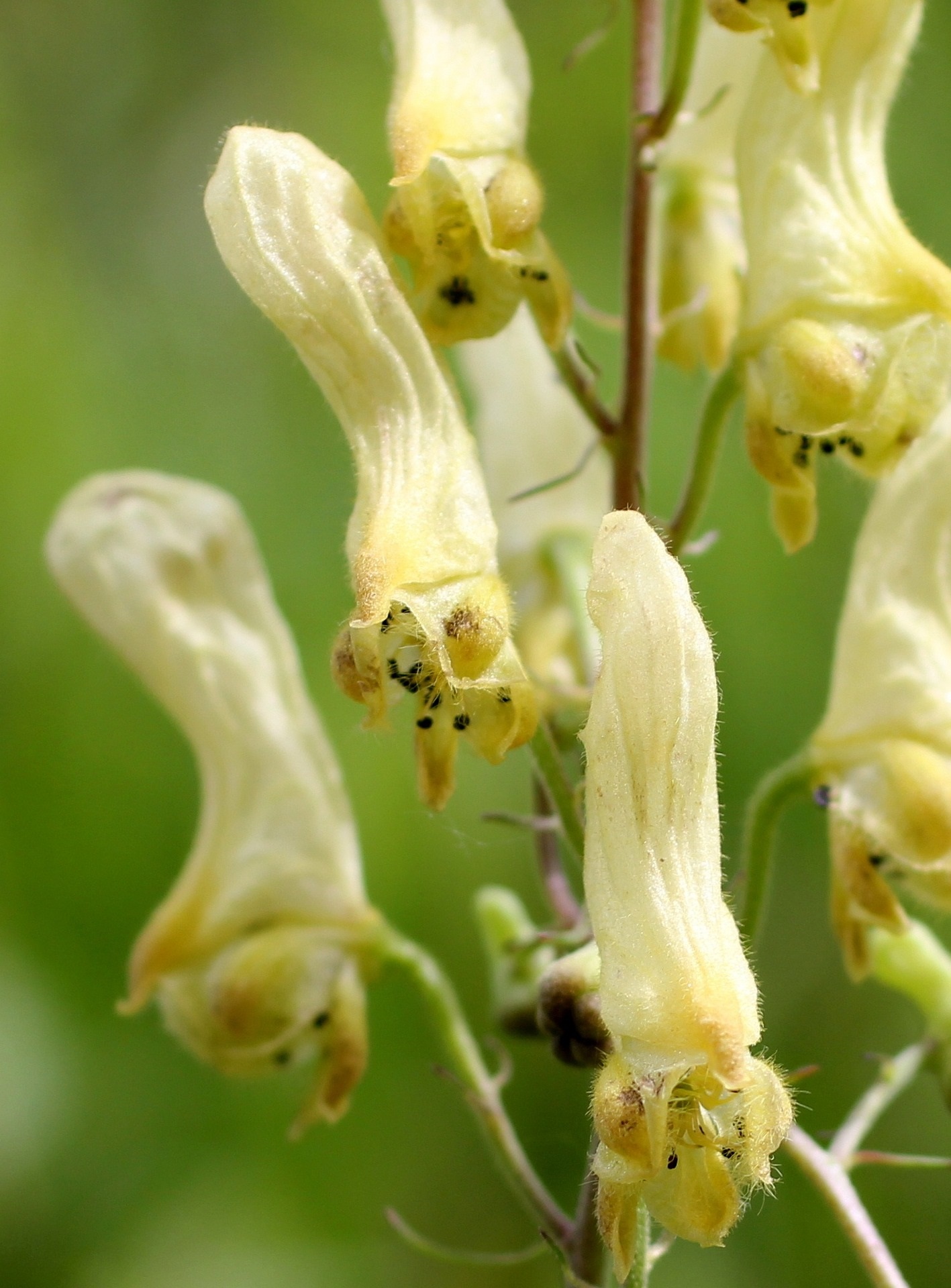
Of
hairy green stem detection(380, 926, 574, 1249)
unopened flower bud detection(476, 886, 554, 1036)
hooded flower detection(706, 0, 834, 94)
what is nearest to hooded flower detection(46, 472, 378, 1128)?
hairy green stem detection(380, 926, 574, 1249)

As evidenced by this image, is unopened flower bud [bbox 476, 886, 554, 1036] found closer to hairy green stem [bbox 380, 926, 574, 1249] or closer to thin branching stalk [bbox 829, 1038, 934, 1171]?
hairy green stem [bbox 380, 926, 574, 1249]

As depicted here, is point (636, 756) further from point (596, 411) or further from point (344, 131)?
point (344, 131)

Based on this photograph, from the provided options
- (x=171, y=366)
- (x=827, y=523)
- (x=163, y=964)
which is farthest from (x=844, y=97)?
(x=171, y=366)

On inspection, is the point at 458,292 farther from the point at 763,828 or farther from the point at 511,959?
the point at 511,959

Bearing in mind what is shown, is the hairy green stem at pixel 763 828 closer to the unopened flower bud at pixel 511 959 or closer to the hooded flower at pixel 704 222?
the unopened flower bud at pixel 511 959

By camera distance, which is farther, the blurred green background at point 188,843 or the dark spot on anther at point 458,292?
the blurred green background at point 188,843

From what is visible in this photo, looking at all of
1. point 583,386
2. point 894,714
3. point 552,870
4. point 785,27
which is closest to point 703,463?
point 583,386

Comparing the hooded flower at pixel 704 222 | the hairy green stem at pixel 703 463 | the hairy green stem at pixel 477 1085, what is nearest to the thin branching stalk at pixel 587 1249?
the hairy green stem at pixel 477 1085
